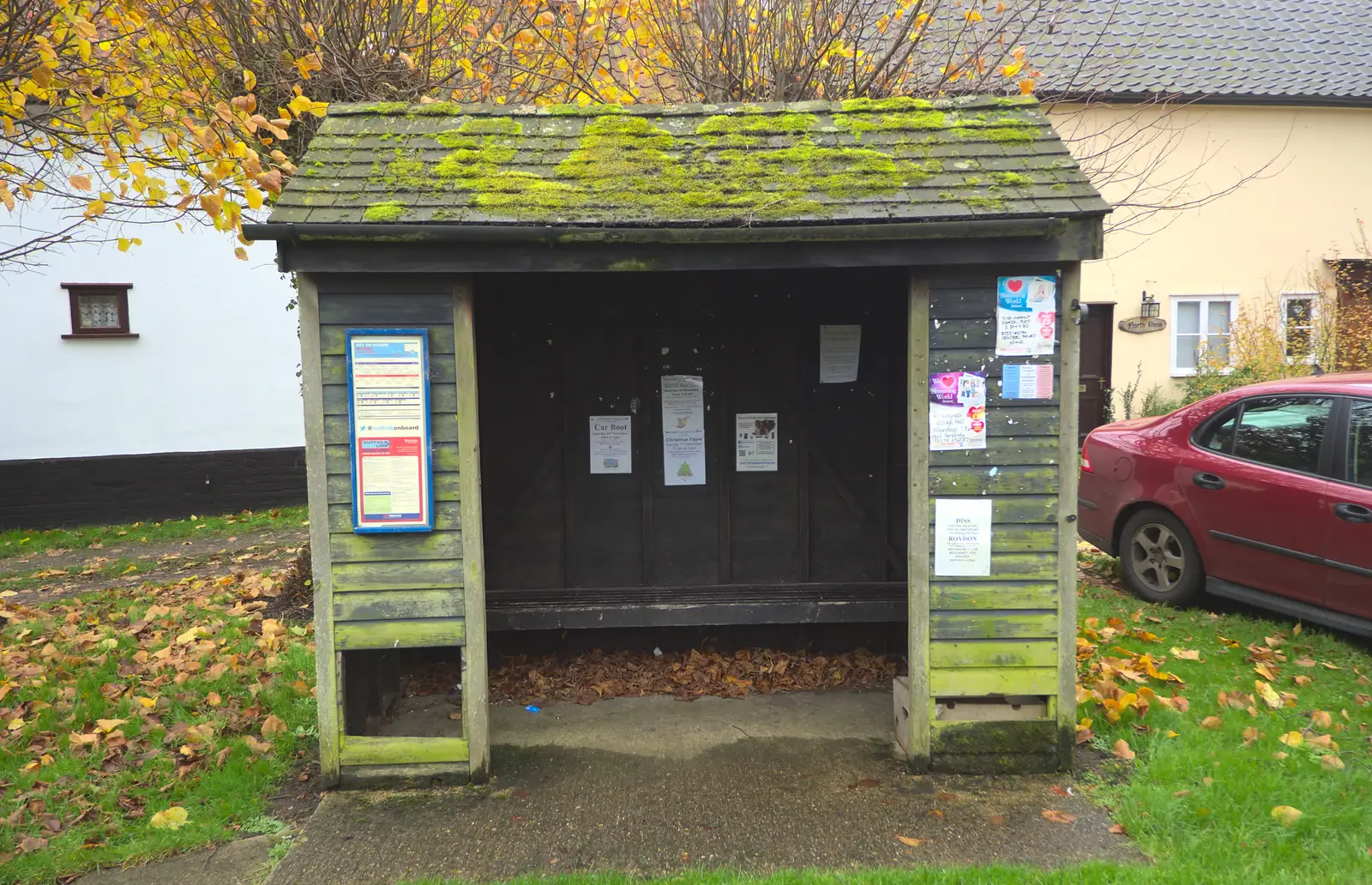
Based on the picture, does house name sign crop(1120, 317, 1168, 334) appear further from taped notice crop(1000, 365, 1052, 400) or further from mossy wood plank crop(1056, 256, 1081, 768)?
taped notice crop(1000, 365, 1052, 400)

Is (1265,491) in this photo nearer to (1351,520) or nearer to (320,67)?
(1351,520)

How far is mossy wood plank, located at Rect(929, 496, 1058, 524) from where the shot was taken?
158 inches

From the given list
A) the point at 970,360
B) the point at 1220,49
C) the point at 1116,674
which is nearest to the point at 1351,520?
the point at 1116,674

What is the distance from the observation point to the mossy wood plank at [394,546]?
3.93 m

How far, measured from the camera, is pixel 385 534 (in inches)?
155

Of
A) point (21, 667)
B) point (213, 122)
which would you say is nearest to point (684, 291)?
point (213, 122)

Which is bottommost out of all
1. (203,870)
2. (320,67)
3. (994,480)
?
(203,870)

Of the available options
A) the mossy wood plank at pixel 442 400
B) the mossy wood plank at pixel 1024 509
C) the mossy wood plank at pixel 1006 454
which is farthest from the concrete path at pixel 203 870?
the mossy wood plank at pixel 1006 454

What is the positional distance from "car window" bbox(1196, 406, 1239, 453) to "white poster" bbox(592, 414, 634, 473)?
13.6 ft

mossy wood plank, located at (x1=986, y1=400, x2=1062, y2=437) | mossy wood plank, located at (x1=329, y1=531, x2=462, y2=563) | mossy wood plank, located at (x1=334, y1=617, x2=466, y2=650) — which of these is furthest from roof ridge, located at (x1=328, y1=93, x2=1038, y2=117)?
mossy wood plank, located at (x1=334, y1=617, x2=466, y2=650)

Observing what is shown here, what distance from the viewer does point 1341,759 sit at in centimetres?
397

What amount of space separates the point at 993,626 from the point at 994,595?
148mm

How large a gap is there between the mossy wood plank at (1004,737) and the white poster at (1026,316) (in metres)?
1.77

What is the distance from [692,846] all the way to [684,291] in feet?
10.3
